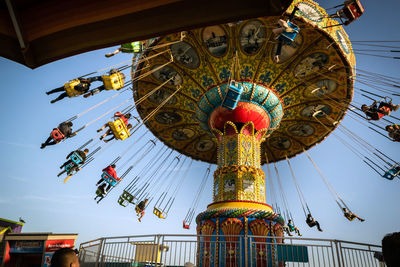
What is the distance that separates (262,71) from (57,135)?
28.1 feet

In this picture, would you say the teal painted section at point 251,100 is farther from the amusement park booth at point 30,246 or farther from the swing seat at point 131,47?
the amusement park booth at point 30,246

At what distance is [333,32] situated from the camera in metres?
10.2

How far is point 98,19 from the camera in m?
2.26

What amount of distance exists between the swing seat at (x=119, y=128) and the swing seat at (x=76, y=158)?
1.60m

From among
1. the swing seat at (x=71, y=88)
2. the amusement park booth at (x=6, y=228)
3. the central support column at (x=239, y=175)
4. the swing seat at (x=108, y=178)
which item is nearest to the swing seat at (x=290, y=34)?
the central support column at (x=239, y=175)

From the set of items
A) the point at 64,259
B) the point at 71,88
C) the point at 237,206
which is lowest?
the point at 64,259

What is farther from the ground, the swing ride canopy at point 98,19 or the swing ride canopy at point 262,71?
the swing ride canopy at point 262,71

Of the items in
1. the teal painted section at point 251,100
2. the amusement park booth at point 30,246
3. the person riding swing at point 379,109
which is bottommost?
the amusement park booth at point 30,246

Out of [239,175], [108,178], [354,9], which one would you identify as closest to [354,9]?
[354,9]

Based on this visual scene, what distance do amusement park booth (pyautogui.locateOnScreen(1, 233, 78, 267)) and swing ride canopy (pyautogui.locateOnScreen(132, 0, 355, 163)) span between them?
1464 centimetres

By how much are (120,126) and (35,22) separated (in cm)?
834

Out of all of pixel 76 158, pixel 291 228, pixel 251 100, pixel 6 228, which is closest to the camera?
pixel 76 158

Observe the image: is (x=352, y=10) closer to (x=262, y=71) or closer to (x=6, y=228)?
(x=262, y=71)

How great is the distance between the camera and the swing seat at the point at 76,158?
33.5 ft
